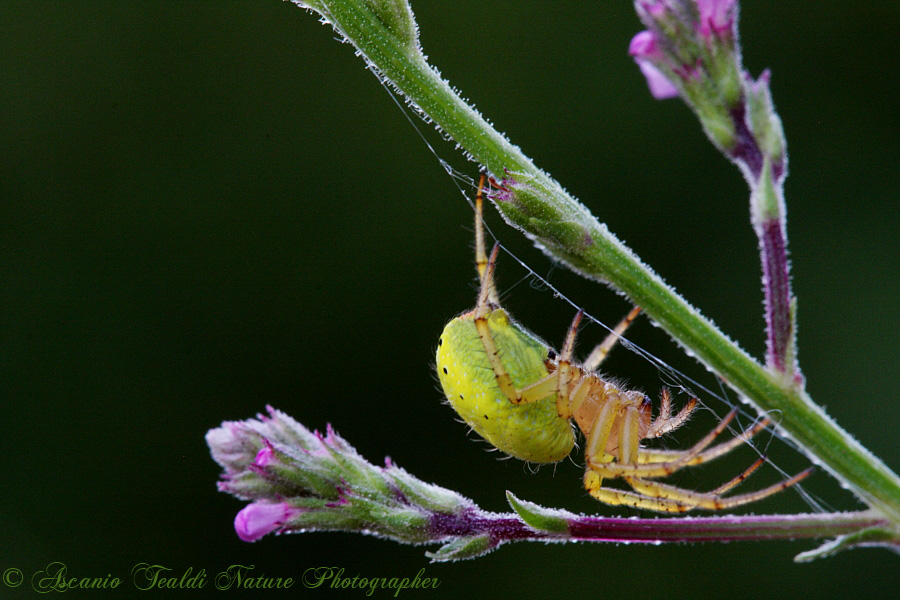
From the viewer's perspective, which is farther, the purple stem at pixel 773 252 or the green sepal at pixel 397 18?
the green sepal at pixel 397 18

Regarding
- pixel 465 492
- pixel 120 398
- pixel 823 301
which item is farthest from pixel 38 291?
pixel 823 301

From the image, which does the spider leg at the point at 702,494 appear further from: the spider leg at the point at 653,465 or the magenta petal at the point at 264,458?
the magenta petal at the point at 264,458

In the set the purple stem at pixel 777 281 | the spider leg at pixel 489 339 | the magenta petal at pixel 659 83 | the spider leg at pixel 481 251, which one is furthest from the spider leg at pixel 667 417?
the magenta petal at pixel 659 83

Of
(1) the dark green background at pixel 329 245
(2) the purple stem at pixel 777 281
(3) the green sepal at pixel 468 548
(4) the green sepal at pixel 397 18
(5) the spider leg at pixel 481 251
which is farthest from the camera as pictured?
(1) the dark green background at pixel 329 245

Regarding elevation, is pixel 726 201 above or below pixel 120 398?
above

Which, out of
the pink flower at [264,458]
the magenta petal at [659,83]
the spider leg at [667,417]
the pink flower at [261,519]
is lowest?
the pink flower at [261,519]

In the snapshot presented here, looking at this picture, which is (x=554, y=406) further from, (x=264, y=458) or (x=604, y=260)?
(x=264, y=458)

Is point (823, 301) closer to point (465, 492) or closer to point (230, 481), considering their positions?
point (465, 492)

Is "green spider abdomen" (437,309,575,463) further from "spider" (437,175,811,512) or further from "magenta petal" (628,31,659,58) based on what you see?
"magenta petal" (628,31,659,58)
